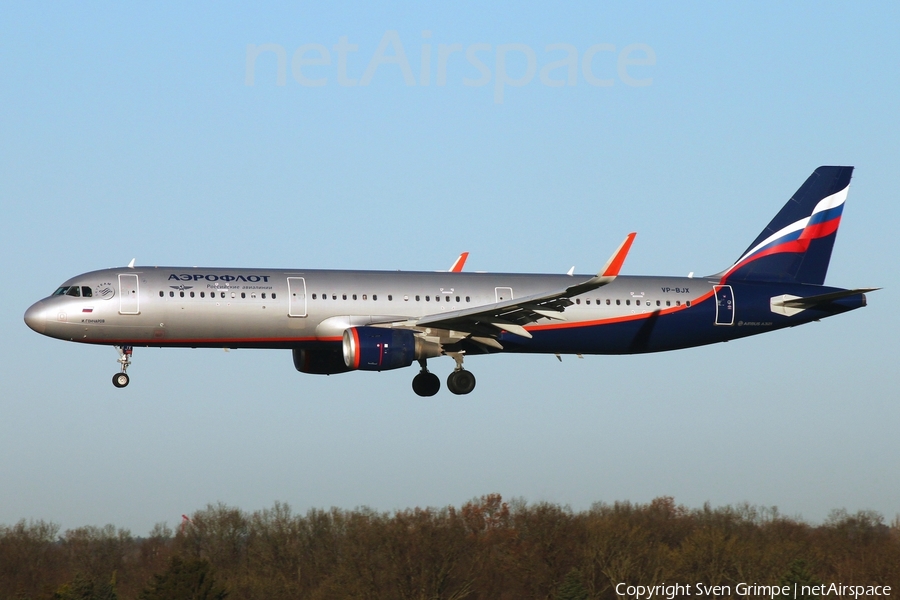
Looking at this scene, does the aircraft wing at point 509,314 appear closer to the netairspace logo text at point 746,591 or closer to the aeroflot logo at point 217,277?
the aeroflot logo at point 217,277

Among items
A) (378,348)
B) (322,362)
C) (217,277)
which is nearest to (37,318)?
(217,277)

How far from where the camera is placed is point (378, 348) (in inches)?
1678

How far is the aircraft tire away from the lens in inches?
1907

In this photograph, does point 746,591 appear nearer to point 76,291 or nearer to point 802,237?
point 802,237

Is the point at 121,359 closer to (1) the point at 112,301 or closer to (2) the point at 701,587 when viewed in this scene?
(1) the point at 112,301

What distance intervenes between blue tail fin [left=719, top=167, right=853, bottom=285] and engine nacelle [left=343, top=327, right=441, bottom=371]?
15.0m

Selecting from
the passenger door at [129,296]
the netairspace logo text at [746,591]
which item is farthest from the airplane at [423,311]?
the netairspace logo text at [746,591]

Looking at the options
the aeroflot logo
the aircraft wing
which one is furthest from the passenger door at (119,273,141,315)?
the aircraft wing

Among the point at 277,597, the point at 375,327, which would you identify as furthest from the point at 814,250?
the point at 277,597

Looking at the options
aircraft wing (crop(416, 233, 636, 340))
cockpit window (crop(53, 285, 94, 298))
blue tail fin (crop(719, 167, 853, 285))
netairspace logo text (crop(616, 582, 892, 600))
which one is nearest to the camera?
aircraft wing (crop(416, 233, 636, 340))

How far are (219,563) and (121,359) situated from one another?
4912cm

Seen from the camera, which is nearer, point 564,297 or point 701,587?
point 564,297

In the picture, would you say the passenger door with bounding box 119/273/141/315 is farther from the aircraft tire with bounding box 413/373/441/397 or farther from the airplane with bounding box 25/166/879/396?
the aircraft tire with bounding box 413/373/441/397

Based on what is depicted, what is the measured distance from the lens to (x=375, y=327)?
4353 centimetres
